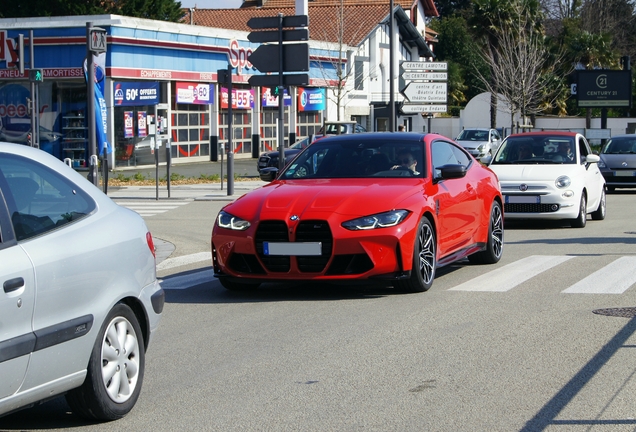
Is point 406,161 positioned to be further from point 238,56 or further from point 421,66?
point 238,56

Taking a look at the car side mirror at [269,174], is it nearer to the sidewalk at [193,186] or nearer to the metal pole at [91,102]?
the metal pole at [91,102]

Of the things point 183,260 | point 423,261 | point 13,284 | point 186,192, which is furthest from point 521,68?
point 13,284

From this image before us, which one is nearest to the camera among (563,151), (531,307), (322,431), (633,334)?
(322,431)

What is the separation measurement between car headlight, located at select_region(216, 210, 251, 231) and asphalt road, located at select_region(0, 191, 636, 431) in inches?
27.4

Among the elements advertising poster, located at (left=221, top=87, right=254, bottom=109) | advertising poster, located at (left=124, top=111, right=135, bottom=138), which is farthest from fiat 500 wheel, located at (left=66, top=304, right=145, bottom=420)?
advertising poster, located at (left=221, top=87, right=254, bottom=109)

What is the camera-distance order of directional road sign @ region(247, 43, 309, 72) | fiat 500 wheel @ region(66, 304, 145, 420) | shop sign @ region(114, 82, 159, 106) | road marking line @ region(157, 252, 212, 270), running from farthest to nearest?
shop sign @ region(114, 82, 159, 106), directional road sign @ region(247, 43, 309, 72), road marking line @ region(157, 252, 212, 270), fiat 500 wheel @ region(66, 304, 145, 420)

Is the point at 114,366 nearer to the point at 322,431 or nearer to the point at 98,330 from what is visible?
the point at 98,330

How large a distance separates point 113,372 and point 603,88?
152 feet

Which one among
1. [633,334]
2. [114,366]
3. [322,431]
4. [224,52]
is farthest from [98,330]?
[224,52]

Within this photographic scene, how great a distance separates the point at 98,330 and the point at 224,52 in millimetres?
40631

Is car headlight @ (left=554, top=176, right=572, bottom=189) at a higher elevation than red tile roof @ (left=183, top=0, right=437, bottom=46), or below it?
below

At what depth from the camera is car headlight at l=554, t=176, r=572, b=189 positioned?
666 inches

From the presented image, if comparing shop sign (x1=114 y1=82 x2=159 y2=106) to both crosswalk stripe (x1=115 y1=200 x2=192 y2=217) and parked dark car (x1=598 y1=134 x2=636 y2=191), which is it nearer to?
crosswalk stripe (x1=115 y1=200 x2=192 y2=217)

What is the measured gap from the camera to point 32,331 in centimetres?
482
